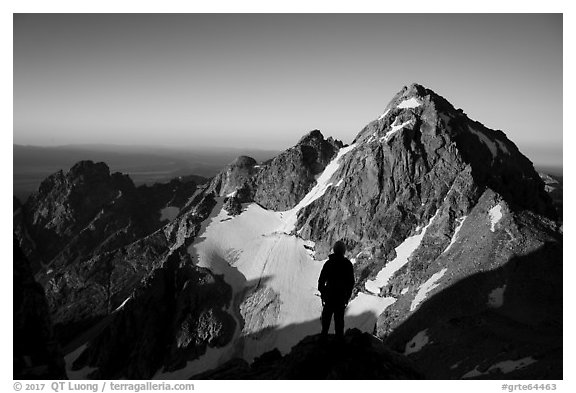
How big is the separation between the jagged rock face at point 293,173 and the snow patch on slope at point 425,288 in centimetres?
8597

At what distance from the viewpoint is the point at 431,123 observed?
115 m

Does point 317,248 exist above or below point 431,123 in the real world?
below

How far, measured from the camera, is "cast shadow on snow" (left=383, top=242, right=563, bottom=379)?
34.8m

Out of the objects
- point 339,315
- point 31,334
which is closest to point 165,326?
point 31,334

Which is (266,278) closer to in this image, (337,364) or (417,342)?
(417,342)

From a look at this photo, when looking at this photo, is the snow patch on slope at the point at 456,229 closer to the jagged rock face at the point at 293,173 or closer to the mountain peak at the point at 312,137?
the jagged rock face at the point at 293,173

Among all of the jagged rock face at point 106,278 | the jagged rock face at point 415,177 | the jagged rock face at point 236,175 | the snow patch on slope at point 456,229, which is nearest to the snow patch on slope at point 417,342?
the snow patch on slope at point 456,229

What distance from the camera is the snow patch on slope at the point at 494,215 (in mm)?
75625

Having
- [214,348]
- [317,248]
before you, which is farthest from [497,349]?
[317,248]

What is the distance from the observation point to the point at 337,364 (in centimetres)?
1527

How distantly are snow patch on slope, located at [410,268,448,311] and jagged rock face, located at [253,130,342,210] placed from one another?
86.0 meters
